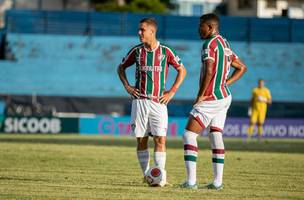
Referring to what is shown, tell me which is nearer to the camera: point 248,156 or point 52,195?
point 52,195

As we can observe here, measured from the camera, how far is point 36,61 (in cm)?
4978

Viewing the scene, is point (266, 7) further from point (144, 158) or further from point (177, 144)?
point (144, 158)

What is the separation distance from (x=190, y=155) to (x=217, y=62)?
1.37 metres

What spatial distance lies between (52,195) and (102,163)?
7.08 m

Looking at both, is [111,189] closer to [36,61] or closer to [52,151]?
[52,151]

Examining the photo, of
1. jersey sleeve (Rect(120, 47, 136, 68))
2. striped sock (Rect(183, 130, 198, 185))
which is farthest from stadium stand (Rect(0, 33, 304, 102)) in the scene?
striped sock (Rect(183, 130, 198, 185))

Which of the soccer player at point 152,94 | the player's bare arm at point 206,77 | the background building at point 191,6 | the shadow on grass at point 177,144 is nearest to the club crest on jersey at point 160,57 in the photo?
the soccer player at point 152,94

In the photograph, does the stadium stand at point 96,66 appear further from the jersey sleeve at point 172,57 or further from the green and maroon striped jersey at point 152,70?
the green and maroon striped jersey at point 152,70

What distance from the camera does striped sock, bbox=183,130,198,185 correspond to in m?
12.6

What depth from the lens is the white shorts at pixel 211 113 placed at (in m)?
12.6

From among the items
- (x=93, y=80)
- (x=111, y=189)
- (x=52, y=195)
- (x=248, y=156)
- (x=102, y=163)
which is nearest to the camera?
(x=52, y=195)

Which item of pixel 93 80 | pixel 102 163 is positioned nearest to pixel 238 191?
pixel 102 163

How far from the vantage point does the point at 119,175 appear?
15352 millimetres

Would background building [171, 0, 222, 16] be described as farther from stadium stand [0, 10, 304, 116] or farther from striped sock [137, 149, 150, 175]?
striped sock [137, 149, 150, 175]
